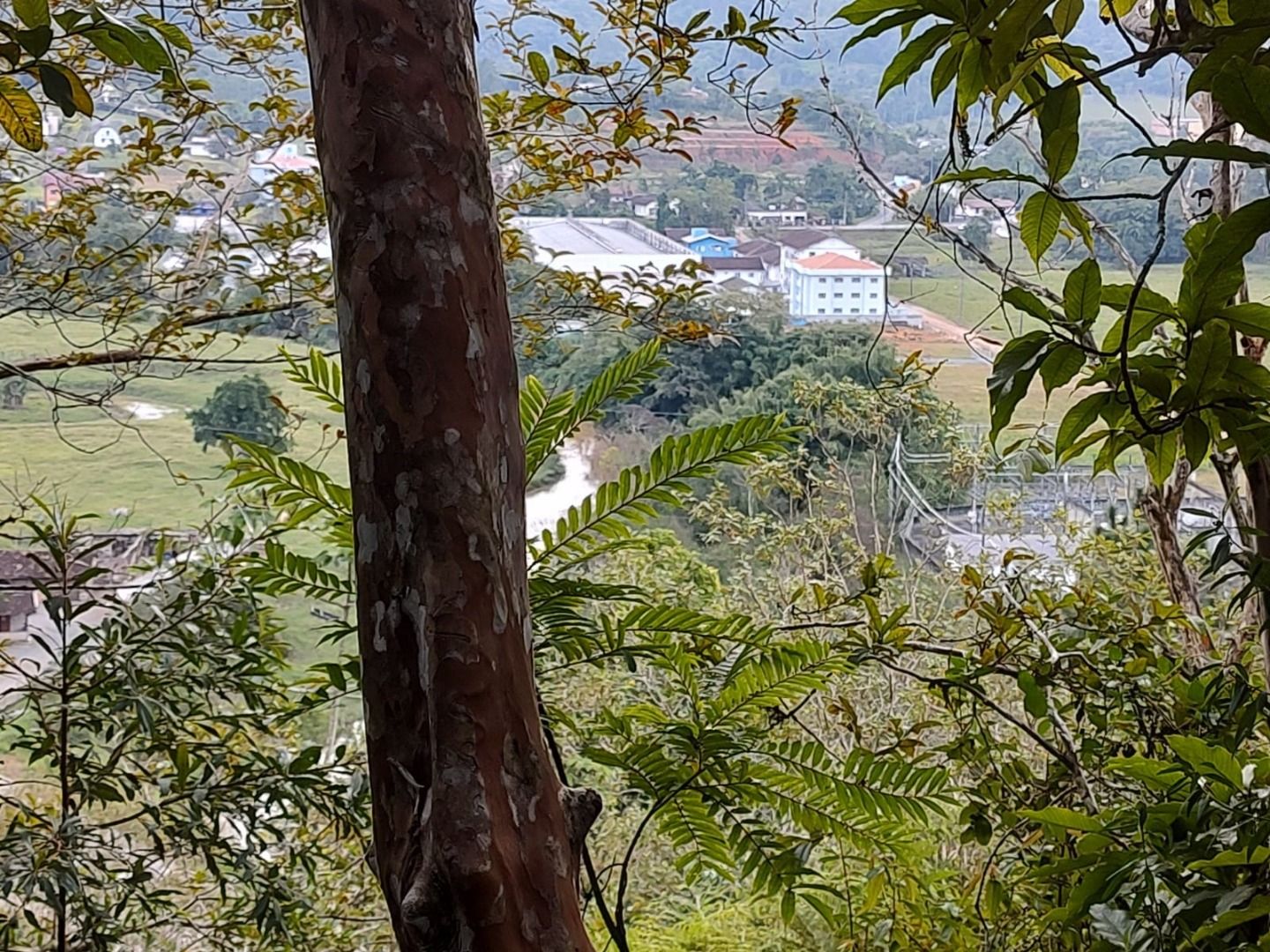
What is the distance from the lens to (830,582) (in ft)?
6.98

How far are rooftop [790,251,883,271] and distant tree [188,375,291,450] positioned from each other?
1.07 meters

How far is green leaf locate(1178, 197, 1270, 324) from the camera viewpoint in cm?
44

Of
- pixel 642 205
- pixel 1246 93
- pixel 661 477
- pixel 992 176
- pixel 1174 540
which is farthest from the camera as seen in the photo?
pixel 642 205

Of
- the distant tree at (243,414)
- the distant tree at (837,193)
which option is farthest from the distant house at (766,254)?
the distant tree at (243,414)

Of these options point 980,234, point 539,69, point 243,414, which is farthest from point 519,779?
point 243,414

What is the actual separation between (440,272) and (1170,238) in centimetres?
136

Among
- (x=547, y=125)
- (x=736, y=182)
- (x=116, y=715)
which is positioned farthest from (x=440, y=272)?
(x=736, y=182)

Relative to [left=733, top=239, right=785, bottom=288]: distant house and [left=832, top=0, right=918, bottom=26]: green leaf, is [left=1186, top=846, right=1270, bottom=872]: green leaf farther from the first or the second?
[left=733, top=239, right=785, bottom=288]: distant house

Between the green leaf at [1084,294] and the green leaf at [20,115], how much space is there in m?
0.66

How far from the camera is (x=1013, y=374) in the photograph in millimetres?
545

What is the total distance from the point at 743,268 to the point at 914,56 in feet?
5.07

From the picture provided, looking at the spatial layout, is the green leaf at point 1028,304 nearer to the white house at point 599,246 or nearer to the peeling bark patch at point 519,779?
the peeling bark patch at point 519,779

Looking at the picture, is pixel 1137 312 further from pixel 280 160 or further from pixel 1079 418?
pixel 280 160

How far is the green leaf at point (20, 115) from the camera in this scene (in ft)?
2.29
